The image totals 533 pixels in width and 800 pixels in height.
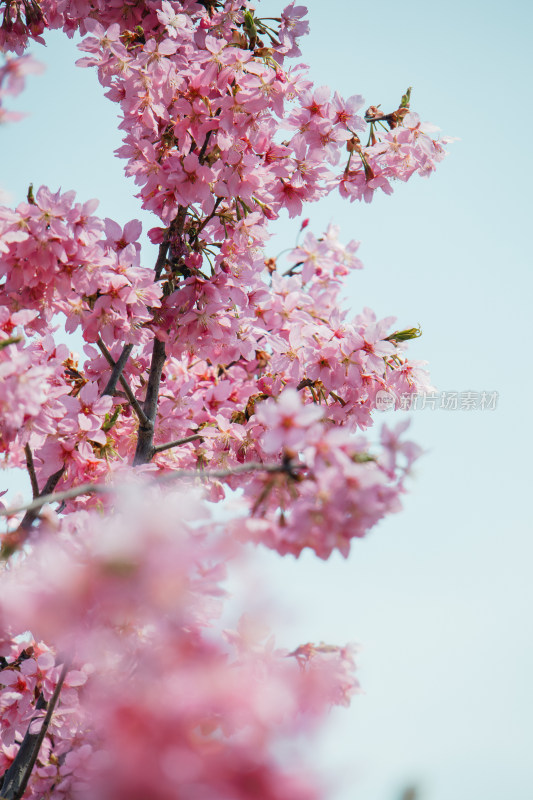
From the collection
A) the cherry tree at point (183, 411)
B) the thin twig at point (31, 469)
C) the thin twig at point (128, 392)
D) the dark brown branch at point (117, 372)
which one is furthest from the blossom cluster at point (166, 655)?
the dark brown branch at point (117, 372)

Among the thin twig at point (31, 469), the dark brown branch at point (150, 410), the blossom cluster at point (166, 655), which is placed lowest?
the blossom cluster at point (166, 655)

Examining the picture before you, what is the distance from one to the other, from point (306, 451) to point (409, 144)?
251 cm

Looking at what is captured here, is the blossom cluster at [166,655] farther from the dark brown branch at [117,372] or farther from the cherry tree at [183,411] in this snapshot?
the dark brown branch at [117,372]

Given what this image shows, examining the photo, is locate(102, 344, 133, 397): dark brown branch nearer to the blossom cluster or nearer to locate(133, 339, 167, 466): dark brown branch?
locate(133, 339, 167, 466): dark brown branch

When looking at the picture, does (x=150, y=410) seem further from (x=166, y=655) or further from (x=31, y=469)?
(x=166, y=655)

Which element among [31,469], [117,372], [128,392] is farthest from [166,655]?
[117,372]

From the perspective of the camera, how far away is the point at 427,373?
326cm

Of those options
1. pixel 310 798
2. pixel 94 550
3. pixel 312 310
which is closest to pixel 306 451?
pixel 94 550

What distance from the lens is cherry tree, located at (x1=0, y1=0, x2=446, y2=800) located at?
124cm

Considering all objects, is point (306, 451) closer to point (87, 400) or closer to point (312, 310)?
point (87, 400)

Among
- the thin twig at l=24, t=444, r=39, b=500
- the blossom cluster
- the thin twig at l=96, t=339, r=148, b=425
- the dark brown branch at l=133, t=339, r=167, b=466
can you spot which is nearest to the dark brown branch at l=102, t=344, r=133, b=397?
the thin twig at l=96, t=339, r=148, b=425

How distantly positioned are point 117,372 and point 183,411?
0.49 metres

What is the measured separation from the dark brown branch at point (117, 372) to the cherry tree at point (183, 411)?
31mm

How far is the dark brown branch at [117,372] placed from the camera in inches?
116
